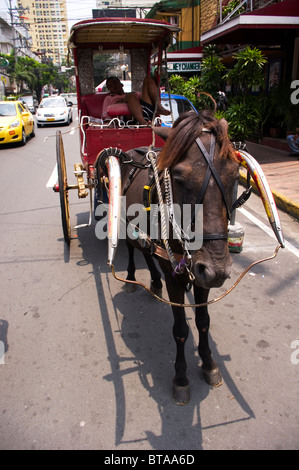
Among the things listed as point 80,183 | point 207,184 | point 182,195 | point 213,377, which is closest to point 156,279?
point 213,377

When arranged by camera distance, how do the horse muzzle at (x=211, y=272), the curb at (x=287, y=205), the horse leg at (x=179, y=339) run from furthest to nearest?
the curb at (x=287, y=205) < the horse leg at (x=179, y=339) < the horse muzzle at (x=211, y=272)

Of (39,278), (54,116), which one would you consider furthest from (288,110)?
(54,116)

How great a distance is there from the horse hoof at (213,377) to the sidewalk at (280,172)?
160 inches

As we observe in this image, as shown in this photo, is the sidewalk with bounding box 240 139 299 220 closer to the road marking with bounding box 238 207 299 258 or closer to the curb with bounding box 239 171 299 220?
the curb with bounding box 239 171 299 220

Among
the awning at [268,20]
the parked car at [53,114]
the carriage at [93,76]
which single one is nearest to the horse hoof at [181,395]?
the carriage at [93,76]

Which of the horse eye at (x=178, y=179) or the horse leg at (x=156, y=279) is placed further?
the horse leg at (x=156, y=279)

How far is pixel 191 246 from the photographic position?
204cm

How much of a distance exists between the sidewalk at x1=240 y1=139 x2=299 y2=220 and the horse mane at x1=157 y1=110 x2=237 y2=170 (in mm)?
4445

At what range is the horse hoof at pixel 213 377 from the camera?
2.77m

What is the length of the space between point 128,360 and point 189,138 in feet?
6.40

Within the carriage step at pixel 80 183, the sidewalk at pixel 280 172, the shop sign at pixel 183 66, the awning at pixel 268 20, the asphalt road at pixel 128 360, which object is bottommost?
the asphalt road at pixel 128 360

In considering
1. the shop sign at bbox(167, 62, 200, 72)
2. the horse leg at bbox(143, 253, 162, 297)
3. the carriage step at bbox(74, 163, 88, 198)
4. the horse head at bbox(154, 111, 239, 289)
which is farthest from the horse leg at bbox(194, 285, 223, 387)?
the shop sign at bbox(167, 62, 200, 72)

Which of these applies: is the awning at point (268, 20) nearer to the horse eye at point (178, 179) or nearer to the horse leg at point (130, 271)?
the horse leg at point (130, 271)
